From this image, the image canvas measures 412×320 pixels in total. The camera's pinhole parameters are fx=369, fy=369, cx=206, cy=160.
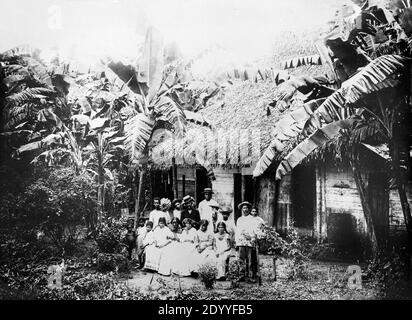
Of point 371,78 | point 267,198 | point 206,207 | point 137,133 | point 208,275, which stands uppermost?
point 371,78

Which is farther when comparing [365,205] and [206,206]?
[206,206]

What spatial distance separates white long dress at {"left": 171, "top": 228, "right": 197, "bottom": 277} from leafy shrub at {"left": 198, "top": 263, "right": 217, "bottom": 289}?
0.14 meters

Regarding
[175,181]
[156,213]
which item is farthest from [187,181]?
[156,213]

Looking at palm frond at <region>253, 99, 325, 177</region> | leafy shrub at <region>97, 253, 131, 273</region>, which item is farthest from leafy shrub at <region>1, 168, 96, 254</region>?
palm frond at <region>253, 99, 325, 177</region>

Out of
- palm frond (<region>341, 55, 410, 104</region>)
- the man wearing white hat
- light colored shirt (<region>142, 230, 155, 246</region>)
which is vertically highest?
palm frond (<region>341, 55, 410, 104</region>)

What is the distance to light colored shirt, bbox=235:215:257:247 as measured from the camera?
4.32 metres

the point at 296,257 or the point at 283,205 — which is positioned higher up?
the point at 283,205

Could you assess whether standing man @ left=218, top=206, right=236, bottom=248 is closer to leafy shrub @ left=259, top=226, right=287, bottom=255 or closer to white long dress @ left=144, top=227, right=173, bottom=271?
leafy shrub @ left=259, top=226, right=287, bottom=255

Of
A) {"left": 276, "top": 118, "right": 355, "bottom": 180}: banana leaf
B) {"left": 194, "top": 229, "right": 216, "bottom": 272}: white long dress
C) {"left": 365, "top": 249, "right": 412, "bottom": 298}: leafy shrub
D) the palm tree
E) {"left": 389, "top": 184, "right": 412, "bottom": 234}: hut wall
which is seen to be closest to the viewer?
the palm tree

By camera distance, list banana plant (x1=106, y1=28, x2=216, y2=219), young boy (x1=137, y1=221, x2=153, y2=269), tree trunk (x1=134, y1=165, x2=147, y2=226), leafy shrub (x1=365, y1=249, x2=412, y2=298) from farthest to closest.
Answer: tree trunk (x1=134, y1=165, x2=147, y2=226)
young boy (x1=137, y1=221, x2=153, y2=269)
banana plant (x1=106, y1=28, x2=216, y2=219)
leafy shrub (x1=365, y1=249, x2=412, y2=298)

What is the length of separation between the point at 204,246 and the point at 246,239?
1.64 feet

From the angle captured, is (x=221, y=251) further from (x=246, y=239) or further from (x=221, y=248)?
(x=246, y=239)

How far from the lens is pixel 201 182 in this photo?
464 cm
